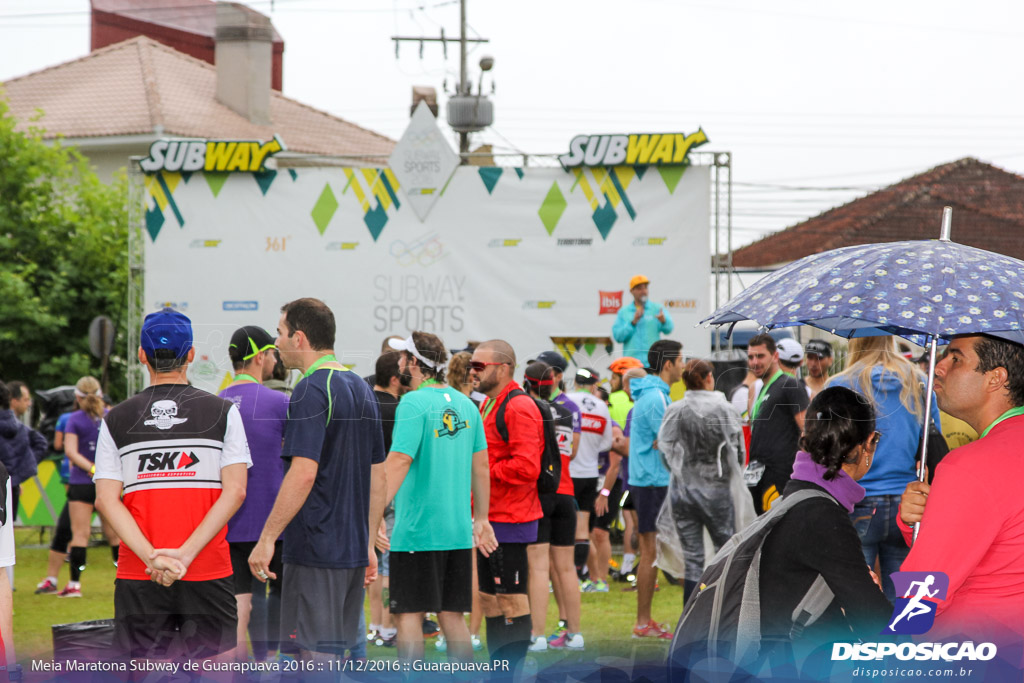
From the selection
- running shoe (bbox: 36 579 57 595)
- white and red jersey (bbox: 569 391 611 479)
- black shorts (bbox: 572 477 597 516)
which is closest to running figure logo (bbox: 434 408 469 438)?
white and red jersey (bbox: 569 391 611 479)

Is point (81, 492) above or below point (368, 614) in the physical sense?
above

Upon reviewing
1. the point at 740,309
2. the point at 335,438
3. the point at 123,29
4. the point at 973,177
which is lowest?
the point at 335,438

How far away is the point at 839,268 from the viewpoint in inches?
122

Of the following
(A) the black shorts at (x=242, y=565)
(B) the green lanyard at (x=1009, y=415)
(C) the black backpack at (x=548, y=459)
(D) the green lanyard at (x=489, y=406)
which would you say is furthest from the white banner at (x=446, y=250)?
(B) the green lanyard at (x=1009, y=415)

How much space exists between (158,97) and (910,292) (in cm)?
2733

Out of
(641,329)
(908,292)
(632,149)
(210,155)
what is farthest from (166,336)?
(210,155)

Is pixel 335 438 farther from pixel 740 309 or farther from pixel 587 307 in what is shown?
pixel 587 307

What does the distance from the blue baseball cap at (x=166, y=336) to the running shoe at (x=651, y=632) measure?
13.8ft

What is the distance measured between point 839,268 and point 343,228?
9427 mm

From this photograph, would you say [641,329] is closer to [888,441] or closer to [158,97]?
[888,441]

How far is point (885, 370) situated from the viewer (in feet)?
16.8

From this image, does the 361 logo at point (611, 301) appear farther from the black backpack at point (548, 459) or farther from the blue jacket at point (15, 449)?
the blue jacket at point (15, 449)

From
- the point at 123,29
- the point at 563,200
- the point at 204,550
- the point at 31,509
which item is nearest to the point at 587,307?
the point at 563,200

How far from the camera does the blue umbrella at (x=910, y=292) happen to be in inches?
108
